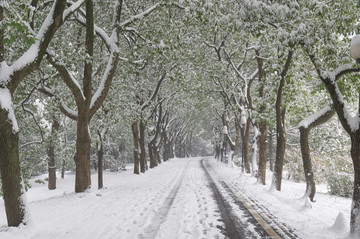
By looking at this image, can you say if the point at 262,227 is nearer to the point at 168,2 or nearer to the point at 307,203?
the point at 307,203

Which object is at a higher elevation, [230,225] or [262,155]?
[262,155]

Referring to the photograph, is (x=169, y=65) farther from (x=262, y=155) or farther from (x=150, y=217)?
(x=150, y=217)

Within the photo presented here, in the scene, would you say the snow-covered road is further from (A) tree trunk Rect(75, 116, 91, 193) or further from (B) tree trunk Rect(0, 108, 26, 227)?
(A) tree trunk Rect(75, 116, 91, 193)

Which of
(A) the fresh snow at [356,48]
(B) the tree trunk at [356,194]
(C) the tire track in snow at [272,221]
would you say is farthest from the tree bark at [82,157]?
(A) the fresh snow at [356,48]

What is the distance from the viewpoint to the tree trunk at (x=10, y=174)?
577 cm

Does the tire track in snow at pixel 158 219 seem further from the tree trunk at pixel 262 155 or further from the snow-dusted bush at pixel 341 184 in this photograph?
the snow-dusted bush at pixel 341 184

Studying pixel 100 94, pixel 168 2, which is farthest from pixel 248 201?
pixel 168 2

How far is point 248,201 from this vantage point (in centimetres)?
943

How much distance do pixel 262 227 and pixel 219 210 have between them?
6.09 feet

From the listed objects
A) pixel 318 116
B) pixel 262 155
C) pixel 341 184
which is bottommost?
pixel 341 184

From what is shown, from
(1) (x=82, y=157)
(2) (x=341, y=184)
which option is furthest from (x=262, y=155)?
(1) (x=82, y=157)

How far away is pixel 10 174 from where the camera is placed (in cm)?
585

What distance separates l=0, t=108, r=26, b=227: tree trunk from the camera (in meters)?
5.77

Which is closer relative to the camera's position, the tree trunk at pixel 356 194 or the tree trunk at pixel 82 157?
the tree trunk at pixel 356 194
